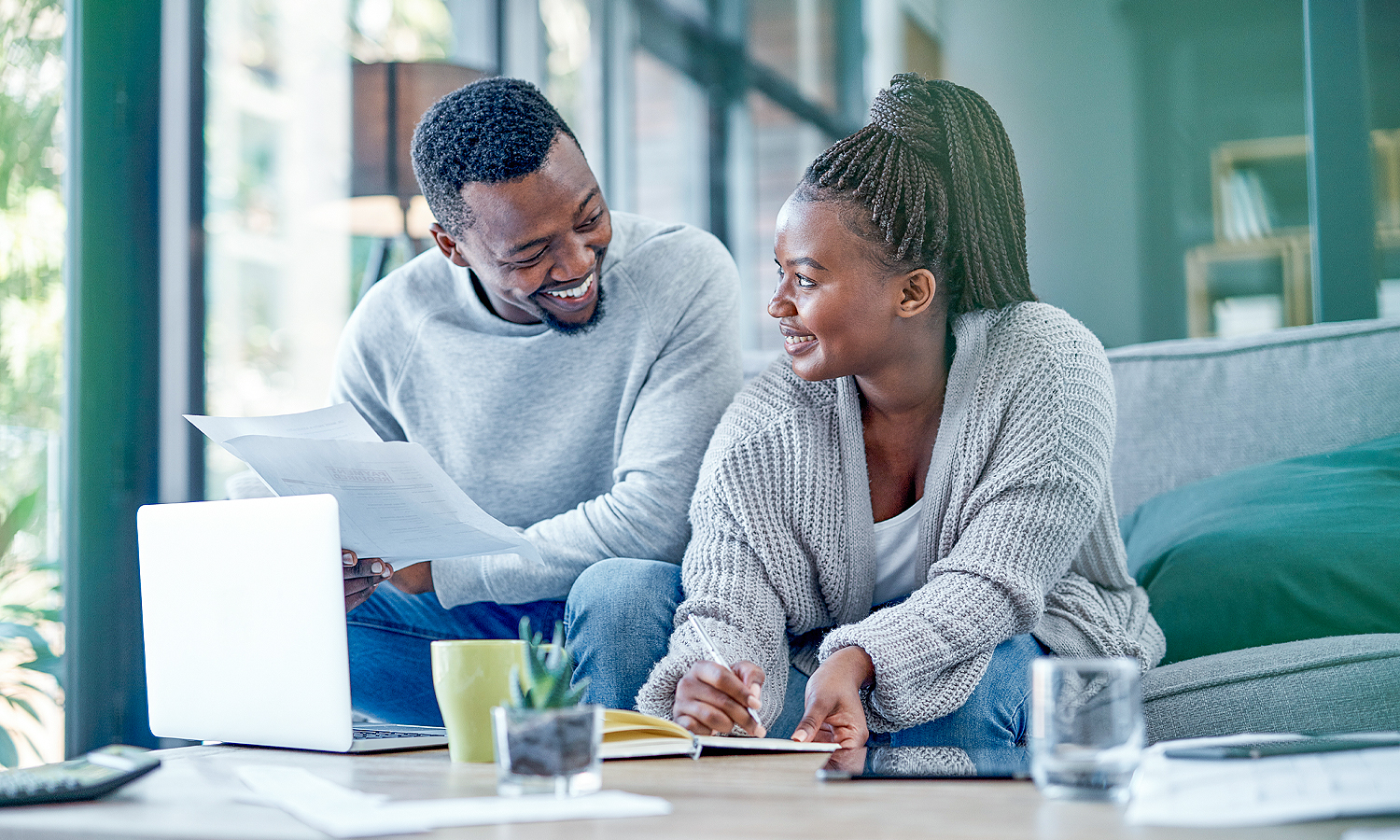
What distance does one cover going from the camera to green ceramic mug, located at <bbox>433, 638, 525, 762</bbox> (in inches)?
38.9

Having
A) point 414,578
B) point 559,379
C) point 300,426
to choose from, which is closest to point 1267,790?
point 300,426

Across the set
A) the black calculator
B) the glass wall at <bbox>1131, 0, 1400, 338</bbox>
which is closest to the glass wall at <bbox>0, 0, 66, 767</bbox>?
the black calculator

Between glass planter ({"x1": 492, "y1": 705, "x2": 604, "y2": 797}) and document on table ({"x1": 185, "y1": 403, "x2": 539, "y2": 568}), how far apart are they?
36 centimetres

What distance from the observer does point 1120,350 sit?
1842mm

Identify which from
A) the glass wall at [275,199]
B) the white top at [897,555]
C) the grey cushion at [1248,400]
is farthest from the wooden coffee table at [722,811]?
the glass wall at [275,199]

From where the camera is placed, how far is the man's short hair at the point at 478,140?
1.59 metres

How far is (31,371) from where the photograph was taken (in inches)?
80.8

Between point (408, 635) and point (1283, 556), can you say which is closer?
point (1283, 556)

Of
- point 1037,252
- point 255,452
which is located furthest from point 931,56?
point 255,452

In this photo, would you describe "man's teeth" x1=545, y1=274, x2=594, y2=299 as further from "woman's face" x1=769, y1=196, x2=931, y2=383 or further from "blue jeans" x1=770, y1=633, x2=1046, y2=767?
"blue jeans" x1=770, y1=633, x2=1046, y2=767

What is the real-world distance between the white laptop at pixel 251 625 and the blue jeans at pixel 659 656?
23 centimetres

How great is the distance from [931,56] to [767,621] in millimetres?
2716

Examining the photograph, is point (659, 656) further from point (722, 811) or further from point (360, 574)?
point (722, 811)

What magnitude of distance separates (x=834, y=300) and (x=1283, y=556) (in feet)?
2.03
